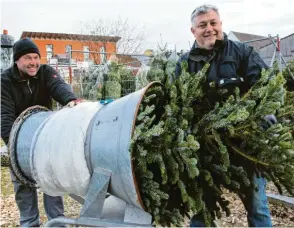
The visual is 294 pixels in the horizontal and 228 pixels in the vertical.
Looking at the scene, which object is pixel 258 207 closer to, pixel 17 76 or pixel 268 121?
pixel 268 121

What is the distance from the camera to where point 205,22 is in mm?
2521

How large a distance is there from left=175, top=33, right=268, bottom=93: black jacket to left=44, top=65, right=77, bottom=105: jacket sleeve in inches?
42.9

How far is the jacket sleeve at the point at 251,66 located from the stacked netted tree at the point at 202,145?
0.34 metres

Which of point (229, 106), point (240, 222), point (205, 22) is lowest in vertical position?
point (240, 222)

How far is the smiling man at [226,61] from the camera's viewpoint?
92.7 inches

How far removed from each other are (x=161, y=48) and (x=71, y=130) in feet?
20.2

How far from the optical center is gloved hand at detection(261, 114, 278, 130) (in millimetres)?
1851

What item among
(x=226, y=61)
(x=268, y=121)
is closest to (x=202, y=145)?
(x=268, y=121)

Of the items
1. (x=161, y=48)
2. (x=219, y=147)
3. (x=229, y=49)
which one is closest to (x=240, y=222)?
(x=229, y=49)

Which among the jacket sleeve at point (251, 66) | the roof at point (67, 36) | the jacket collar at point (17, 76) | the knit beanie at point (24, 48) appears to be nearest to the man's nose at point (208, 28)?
the jacket sleeve at point (251, 66)

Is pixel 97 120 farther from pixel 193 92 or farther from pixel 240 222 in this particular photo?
pixel 240 222

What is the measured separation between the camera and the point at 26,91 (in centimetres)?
340

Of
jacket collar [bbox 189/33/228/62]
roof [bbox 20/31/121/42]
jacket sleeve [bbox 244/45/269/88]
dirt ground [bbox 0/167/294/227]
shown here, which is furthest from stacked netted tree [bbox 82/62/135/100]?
roof [bbox 20/31/121/42]

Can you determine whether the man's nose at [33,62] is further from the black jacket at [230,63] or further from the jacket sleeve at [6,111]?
the black jacket at [230,63]
